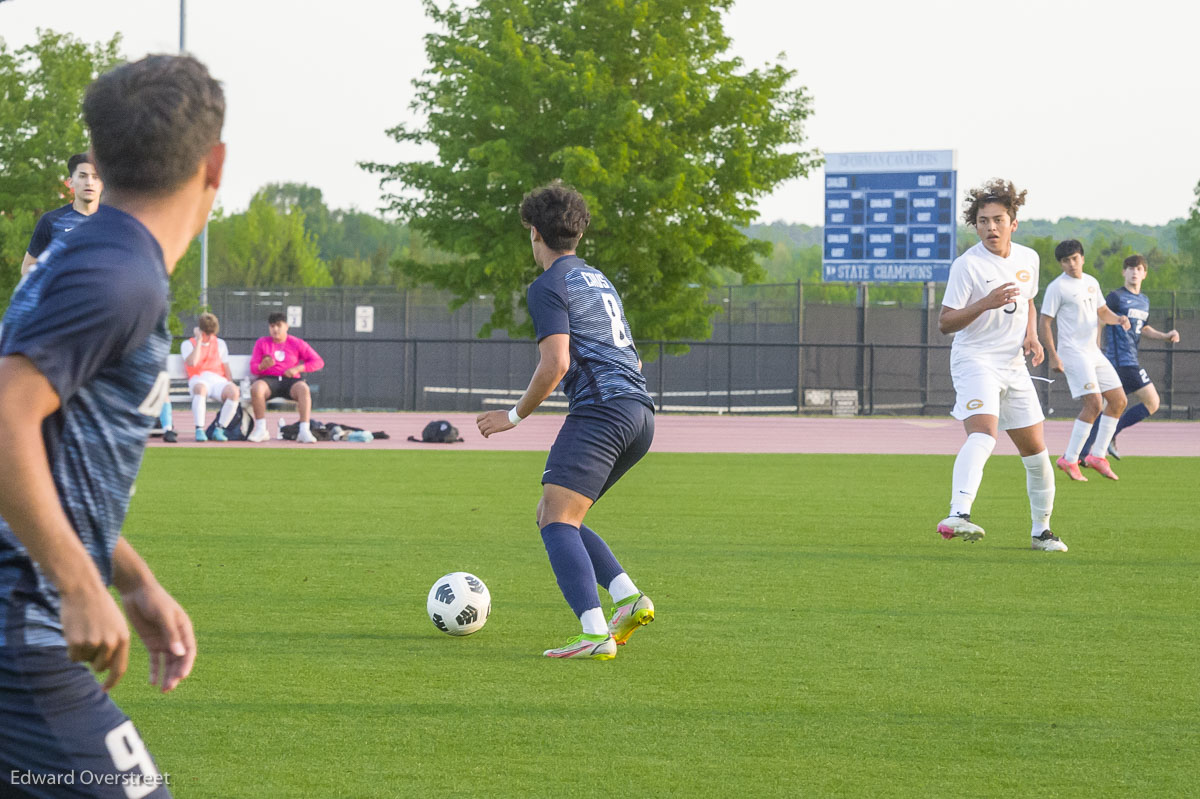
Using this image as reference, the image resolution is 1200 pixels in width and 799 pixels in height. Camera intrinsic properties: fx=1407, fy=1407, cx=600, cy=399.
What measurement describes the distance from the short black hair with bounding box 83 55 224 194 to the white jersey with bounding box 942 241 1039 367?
709 cm

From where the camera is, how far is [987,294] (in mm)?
8781

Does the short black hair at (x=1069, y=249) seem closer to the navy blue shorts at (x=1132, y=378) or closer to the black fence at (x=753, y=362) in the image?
the navy blue shorts at (x=1132, y=378)

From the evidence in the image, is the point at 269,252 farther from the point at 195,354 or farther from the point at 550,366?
the point at 550,366

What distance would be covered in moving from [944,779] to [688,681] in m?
1.41

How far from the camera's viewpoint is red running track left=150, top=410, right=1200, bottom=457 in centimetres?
1969

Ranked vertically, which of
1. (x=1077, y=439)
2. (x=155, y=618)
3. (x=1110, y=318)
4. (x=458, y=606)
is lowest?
(x=458, y=606)

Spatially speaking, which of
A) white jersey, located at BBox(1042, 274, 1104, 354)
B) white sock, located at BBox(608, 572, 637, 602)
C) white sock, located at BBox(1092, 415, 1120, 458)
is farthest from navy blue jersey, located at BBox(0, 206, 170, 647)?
white sock, located at BBox(1092, 415, 1120, 458)

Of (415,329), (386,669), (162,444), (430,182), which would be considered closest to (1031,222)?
(415,329)

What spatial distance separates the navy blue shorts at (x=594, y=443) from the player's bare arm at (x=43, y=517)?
11.9 ft

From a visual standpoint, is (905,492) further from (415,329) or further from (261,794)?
(415,329)

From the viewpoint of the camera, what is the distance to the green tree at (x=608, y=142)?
1140 inches

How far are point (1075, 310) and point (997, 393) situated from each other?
5149mm

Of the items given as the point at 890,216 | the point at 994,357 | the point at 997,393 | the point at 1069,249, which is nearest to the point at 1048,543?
the point at 997,393

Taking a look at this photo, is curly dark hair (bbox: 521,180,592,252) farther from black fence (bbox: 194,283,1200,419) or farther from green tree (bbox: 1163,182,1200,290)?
green tree (bbox: 1163,182,1200,290)
